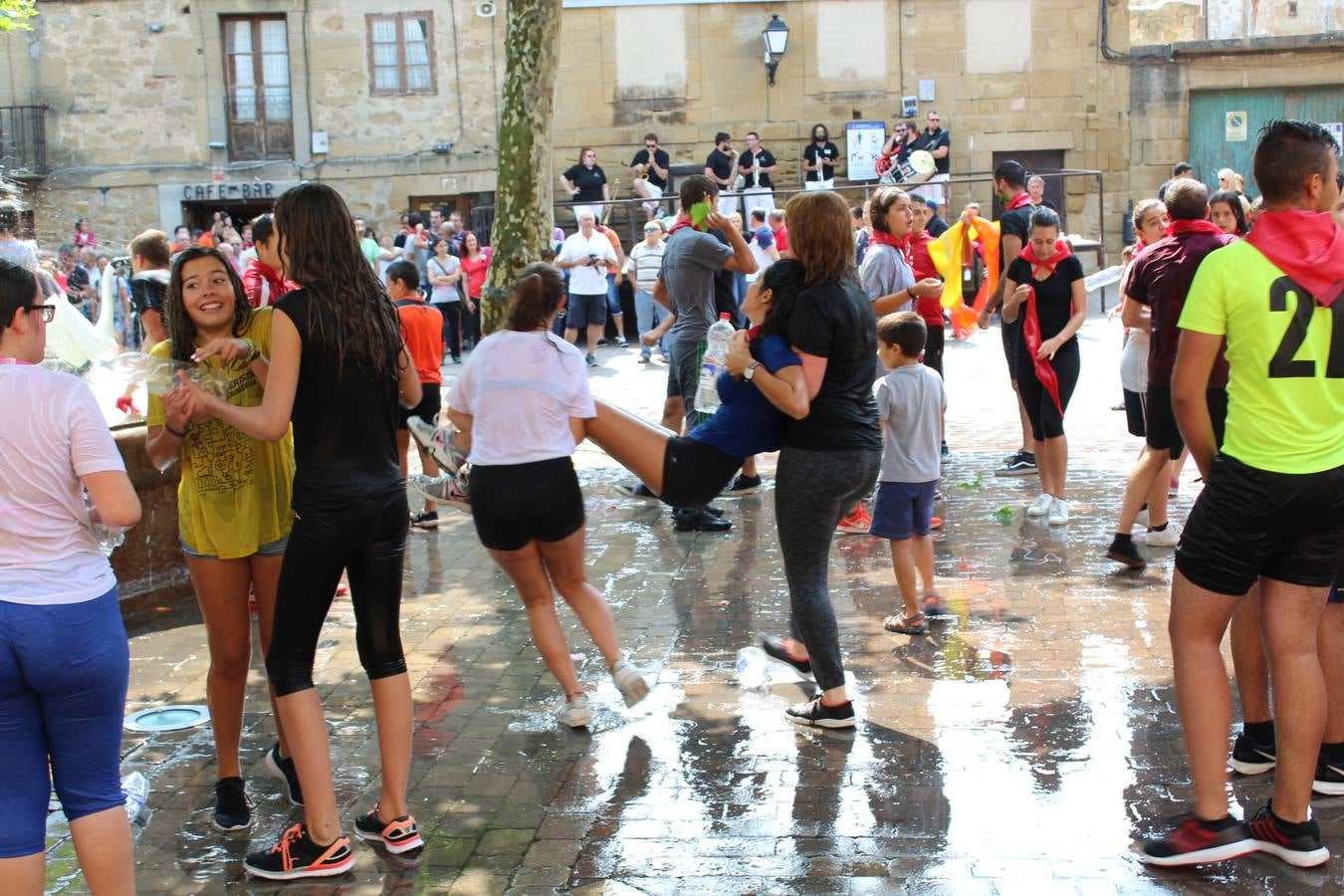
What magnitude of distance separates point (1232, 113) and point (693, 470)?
78.2 feet

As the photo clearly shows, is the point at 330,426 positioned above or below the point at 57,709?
above

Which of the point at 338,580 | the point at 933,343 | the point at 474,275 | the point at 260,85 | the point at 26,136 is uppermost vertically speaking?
the point at 260,85

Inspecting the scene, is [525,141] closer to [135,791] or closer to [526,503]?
[526,503]

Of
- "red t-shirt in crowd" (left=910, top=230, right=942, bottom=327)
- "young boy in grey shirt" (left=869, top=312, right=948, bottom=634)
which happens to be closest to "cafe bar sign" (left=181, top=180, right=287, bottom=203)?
"red t-shirt in crowd" (left=910, top=230, right=942, bottom=327)

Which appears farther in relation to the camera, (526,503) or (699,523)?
(699,523)

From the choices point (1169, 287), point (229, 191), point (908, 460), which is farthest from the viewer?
point (229, 191)

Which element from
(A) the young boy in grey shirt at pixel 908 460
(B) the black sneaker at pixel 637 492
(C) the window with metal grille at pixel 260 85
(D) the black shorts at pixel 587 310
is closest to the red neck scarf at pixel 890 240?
(A) the young boy in grey shirt at pixel 908 460

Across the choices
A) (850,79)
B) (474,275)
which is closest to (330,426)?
(474,275)

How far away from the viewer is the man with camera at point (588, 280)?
18.2m

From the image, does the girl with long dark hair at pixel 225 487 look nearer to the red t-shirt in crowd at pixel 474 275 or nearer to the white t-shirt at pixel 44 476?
the white t-shirt at pixel 44 476

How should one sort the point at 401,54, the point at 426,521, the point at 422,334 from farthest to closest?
the point at 401,54 → the point at 426,521 → the point at 422,334

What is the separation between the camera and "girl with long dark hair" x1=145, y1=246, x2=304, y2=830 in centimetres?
446

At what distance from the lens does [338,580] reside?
4.31 m

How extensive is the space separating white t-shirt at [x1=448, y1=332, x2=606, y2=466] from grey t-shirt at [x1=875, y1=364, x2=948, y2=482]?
1.77 meters
